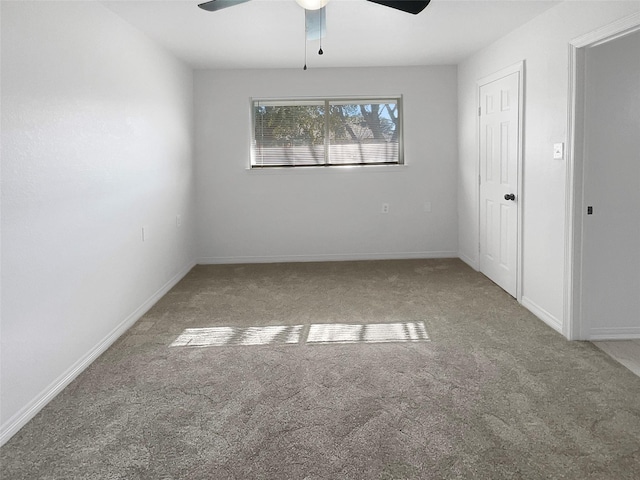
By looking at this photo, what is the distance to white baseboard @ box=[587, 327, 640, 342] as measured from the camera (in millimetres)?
3482

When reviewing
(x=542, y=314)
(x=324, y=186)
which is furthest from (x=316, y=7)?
(x=324, y=186)

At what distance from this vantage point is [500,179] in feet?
15.7

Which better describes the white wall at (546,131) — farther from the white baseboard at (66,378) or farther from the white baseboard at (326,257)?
the white baseboard at (66,378)

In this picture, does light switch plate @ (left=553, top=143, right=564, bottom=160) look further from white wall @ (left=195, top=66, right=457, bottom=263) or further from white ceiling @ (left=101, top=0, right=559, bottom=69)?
white wall @ (left=195, top=66, right=457, bottom=263)

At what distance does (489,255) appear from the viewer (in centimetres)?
518

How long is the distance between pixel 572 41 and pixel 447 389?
2.30 m

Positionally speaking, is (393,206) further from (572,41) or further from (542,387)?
(542,387)

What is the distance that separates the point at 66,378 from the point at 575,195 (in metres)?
3.22

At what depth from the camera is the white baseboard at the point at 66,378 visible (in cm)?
239

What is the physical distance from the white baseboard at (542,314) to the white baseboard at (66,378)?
3013mm

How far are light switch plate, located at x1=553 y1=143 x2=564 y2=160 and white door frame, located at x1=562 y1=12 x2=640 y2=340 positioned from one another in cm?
9

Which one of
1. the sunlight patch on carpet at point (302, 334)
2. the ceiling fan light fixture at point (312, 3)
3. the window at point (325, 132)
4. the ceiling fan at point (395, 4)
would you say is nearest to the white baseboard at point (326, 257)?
the window at point (325, 132)

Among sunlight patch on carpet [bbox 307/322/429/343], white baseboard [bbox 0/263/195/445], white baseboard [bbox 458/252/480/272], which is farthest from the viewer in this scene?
white baseboard [bbox 458/252/480/272]

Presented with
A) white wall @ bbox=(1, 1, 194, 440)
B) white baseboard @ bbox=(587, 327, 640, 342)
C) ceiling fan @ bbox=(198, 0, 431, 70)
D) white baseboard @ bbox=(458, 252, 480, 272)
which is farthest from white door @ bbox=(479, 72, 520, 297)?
white wall @ bbox=(1, 1, 194, 440)
